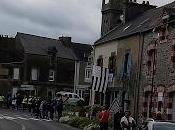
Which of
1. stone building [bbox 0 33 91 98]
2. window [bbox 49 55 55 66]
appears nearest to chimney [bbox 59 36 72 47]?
stone building [bbox 0 33 91 98]

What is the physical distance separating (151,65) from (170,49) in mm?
3214

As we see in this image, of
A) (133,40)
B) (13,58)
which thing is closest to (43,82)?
(13,58)

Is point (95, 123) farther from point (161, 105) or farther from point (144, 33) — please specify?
point (144, 33)

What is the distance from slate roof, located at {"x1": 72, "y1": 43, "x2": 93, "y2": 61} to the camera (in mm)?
83012

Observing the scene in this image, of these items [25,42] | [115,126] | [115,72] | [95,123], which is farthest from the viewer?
[25,42]

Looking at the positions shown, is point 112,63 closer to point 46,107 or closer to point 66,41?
point 46,107

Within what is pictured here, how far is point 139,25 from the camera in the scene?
41.6 meters

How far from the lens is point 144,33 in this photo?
37.6 meters

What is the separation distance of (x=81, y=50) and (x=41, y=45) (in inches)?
299

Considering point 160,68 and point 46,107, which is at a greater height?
point 160,68

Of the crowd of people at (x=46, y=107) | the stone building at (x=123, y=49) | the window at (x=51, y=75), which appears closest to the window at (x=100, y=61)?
the stone building at (x=123, y=49)

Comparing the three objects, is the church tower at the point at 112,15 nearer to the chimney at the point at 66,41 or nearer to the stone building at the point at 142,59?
the stone building at the point at 142,59

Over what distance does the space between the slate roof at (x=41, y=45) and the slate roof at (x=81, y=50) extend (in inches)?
43.4

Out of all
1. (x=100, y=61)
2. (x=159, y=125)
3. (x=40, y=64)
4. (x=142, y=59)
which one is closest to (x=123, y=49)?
(x=142, y=59)
